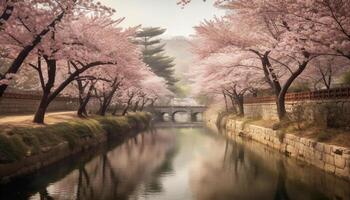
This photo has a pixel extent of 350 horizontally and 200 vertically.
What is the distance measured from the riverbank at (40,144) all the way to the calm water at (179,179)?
0.52 m

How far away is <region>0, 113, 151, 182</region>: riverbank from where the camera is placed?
12875mm

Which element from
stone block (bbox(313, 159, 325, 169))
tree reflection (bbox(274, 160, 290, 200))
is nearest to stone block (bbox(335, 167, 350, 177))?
stone block (bbox(313, 159, 325, 169))

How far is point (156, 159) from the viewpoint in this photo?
785 inches

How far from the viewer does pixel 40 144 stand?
1587 centimetres

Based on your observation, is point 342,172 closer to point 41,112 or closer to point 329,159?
point 329,159

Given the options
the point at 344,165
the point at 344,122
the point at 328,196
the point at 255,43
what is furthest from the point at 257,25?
the point at 328,196

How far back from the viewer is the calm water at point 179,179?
11.5 m

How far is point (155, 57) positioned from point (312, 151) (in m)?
65.1

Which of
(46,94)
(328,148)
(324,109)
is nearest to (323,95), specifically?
(324,109)

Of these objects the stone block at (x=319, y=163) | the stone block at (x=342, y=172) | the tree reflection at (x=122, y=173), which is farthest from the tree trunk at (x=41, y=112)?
the stone block at (x=342, y=172)

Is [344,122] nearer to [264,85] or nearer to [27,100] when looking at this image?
[264,85]

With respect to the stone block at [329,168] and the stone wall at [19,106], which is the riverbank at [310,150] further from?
the stone wall at [19,106]

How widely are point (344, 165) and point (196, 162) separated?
25.5ft

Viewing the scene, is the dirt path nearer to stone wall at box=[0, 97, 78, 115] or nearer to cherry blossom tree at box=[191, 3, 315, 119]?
stone wall at box=[0, 97, 78, 115]
